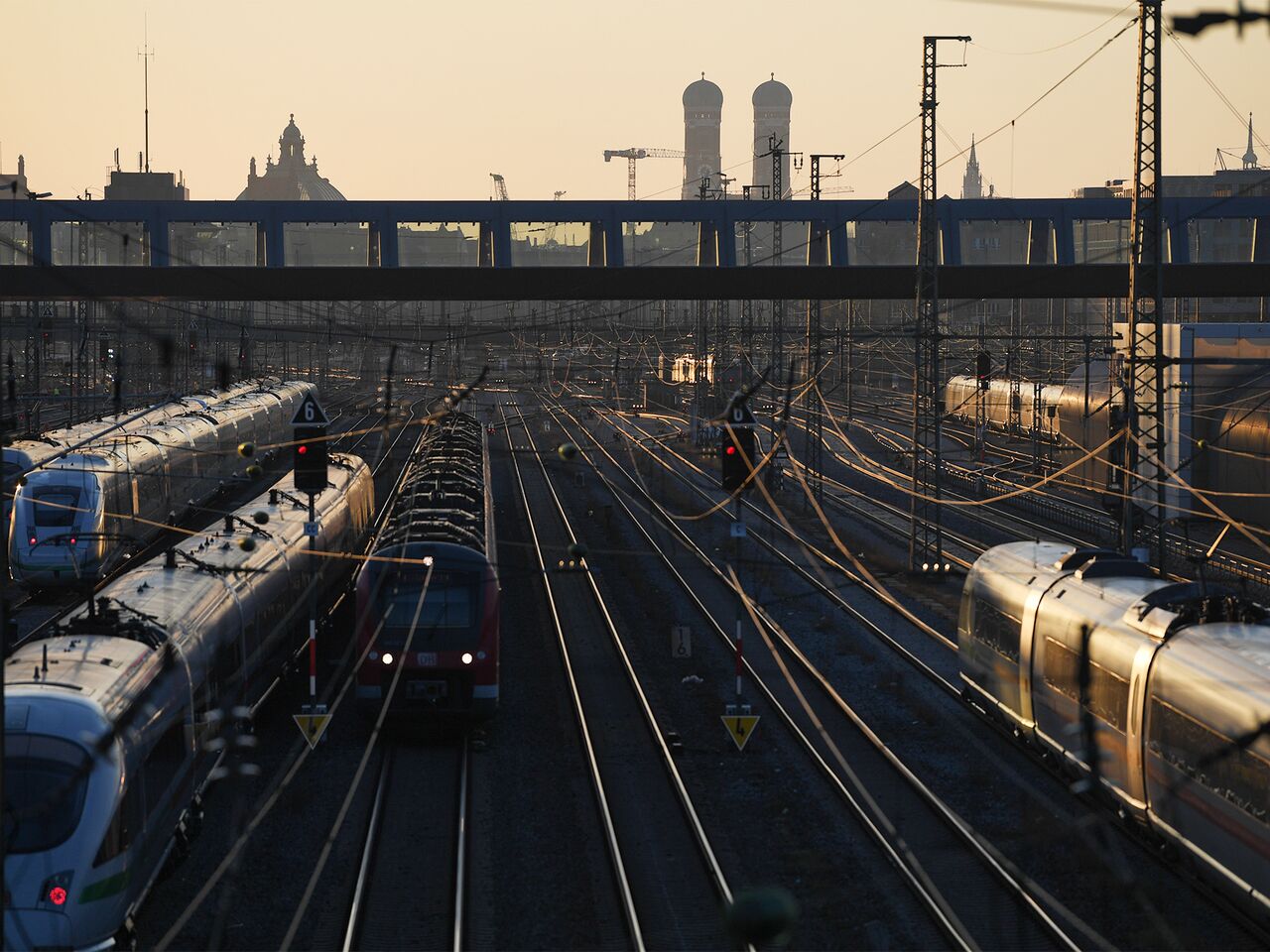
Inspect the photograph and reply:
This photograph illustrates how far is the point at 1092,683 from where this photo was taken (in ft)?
48.3

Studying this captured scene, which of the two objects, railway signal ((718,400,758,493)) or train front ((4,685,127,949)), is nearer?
train front ((4,685,127,949))

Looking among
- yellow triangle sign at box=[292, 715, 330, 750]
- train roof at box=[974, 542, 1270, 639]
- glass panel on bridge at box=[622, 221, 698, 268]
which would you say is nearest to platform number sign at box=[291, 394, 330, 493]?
yellow triangle sign at box=[292, 715, 330, 750]

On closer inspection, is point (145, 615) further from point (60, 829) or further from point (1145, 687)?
point (1145, 687)

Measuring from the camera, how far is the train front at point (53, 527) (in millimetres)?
25688

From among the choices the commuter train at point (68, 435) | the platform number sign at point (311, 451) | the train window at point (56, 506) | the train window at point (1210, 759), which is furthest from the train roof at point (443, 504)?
the train window at point (1210, 759)

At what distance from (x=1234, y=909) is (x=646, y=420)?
187 ft

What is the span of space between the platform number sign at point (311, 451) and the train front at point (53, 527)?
6904mm

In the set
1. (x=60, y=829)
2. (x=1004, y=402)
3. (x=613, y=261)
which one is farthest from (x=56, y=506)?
(x=1004, y=402)

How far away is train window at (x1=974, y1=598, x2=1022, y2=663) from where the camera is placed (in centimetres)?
1733

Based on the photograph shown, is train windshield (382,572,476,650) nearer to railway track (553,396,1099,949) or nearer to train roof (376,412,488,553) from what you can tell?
train roof (376,412,488,553)

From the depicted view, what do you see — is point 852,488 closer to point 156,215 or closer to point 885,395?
point 156,215

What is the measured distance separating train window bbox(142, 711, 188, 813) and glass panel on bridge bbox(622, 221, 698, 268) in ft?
55.0

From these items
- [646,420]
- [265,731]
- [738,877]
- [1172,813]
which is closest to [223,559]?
[265,731]

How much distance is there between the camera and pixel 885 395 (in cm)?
8481
